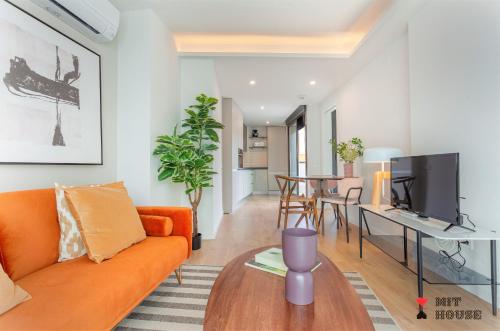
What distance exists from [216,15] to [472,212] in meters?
3.02

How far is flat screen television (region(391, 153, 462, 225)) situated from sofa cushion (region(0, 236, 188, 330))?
79.0 inches

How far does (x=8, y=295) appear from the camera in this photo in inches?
34.6

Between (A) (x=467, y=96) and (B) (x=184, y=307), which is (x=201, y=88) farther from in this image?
(A) (x=467, y=96)

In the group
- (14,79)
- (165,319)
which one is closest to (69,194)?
(14,79)

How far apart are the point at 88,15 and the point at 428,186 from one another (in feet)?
9.98

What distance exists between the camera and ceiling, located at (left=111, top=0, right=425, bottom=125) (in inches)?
93.1

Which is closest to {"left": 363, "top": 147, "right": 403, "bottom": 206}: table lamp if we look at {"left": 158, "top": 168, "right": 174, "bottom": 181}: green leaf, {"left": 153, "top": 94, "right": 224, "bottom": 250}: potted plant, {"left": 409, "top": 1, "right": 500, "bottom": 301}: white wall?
{"left": 409, "top": 1, "right": 500, "bottom": 301}: white wall

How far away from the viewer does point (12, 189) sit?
4.81ft

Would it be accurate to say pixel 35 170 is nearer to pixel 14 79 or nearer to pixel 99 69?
pixel 14 79

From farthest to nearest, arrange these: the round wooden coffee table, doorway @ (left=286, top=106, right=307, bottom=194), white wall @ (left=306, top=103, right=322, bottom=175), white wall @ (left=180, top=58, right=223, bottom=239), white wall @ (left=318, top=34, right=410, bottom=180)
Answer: doorway @ (left=286, top=106, right=307, bottom=194) < white wall @ (left=306, top=103, right=322, bottom=175) < white wall @ (left=180, top=58, right=223, bottom=239) < white wall @ (left=318, top=34, right=410, bottom=180) < the round wooden coffee table

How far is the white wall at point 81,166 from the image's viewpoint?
4.94ft

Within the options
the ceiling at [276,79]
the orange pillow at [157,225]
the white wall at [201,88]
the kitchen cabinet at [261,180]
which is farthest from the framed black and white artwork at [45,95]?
the kitchen cabinet at [261,180]

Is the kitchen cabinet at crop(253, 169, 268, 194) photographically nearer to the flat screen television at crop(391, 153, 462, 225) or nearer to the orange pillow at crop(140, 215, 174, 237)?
the flat screen television at crop(391, 153, 462, 225)

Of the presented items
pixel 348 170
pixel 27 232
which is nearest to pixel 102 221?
pixel 27 232
